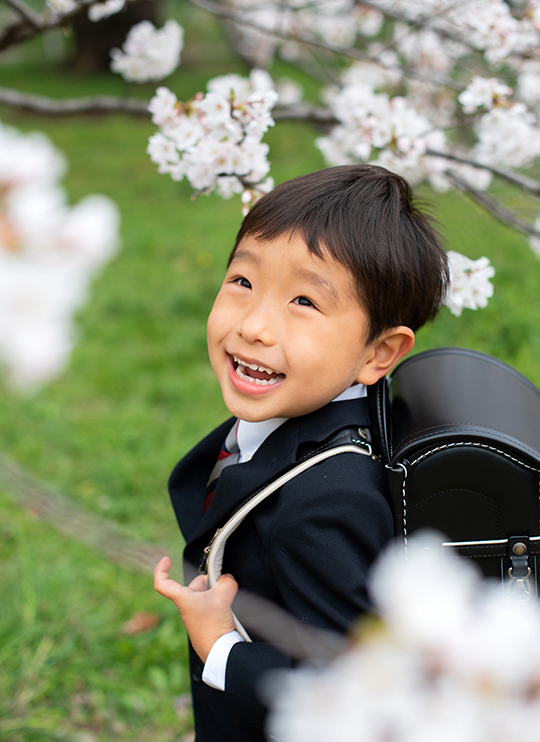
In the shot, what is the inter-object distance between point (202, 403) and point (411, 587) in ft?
9.23

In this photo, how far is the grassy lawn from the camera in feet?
6.04

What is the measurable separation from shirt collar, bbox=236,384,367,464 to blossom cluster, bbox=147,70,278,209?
0.54 meters

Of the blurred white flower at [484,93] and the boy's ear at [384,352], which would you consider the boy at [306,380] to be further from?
the blurred white flower at [484,93]

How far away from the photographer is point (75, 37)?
1256 centimetres

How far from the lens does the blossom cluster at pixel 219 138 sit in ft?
4.75

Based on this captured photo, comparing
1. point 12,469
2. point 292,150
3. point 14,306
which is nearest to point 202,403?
point 12,469

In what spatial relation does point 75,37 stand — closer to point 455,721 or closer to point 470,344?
point 470,344

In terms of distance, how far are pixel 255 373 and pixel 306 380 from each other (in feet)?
0.33

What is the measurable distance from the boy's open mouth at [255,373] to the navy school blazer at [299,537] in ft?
0.34

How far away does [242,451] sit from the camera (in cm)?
125

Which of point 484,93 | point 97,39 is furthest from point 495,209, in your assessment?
point 97,39

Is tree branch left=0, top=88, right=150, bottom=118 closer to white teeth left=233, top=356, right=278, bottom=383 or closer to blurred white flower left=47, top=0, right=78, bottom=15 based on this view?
blurred white flower left=47, top=0, right=78, bottom=15

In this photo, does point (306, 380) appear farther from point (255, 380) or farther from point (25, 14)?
point (25, 14)

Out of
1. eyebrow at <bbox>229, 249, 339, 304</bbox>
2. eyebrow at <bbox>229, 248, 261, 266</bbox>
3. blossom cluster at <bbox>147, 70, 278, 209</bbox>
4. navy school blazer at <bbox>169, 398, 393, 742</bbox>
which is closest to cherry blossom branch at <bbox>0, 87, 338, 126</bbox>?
blossom cluster at <bbox>147, 70, 278, 209</bbox>
